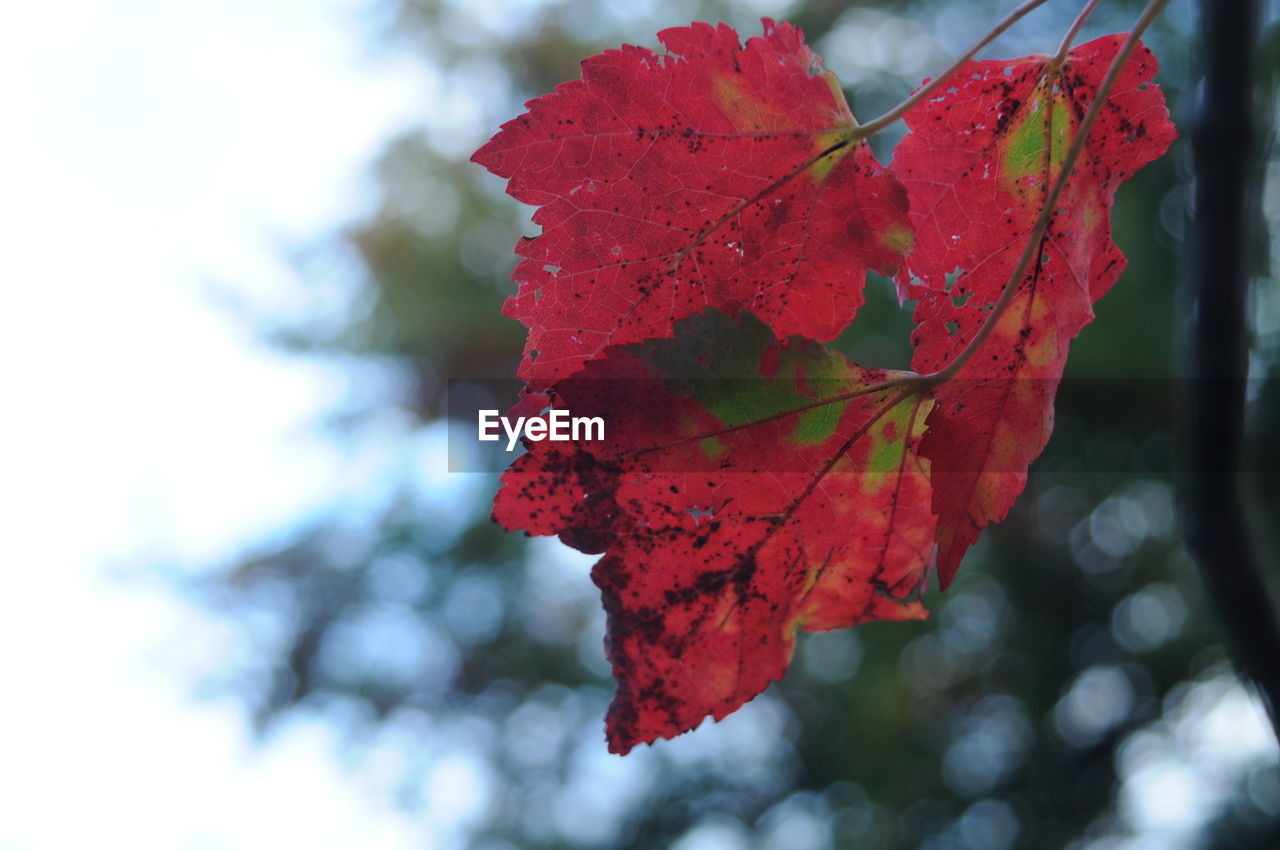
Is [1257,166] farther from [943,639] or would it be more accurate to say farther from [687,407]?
[943,639]

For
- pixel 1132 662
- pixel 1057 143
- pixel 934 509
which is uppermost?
pixel 1132 662

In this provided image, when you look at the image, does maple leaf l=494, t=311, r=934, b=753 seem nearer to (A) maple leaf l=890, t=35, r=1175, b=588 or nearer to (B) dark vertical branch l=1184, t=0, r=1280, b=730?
(A) maple leaf l=890, t=35, r=1175, b=588

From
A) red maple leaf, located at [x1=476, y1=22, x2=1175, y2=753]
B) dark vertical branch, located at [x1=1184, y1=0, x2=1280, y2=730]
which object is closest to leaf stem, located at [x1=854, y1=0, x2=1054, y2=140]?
red maple leaf, located at [x1=476, y1=22, x2=1175, y2=753]

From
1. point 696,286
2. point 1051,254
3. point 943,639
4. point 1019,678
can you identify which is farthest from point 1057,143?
point 1019,678

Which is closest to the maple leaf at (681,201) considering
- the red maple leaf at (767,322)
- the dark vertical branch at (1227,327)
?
the red maple leaf at (767,322)

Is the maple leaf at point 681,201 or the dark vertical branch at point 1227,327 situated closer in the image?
the maple leaf at point 681,201

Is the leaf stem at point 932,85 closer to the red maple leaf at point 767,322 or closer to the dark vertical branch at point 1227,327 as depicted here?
the red maple leaf at point 767,322

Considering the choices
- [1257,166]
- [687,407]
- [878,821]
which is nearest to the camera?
[687,407]
